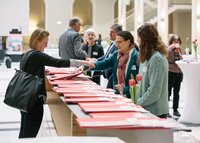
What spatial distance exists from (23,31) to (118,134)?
78.6 ft

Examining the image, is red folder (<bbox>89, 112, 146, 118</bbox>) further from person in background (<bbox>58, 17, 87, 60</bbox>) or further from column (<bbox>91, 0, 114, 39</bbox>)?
column (<bbox>91, 0, 114, 39</bbox>)

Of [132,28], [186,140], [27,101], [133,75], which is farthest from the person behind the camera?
[132,28]

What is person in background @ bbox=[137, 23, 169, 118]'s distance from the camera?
3.47m

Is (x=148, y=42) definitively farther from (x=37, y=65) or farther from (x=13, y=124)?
(x=13, y=124)

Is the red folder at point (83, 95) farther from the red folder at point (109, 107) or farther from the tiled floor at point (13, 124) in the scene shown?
the tiled floor at point (13, 124)

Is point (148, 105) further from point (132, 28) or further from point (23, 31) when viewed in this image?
point (23, 31)

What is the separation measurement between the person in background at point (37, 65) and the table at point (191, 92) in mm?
2874

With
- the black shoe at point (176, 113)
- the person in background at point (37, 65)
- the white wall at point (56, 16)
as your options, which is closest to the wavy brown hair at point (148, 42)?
the person in background at point (37, 65)

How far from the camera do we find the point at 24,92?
4070mm

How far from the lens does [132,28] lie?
24.3 metres

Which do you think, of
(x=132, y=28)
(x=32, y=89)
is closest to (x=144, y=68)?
(x=32, y=89)

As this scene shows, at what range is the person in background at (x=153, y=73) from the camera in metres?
3.47

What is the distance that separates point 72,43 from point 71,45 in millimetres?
49

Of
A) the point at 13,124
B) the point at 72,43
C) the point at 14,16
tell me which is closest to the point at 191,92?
the point at 72,43
